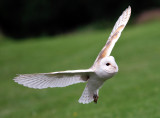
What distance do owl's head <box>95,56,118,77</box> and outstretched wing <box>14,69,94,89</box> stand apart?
0.13 m

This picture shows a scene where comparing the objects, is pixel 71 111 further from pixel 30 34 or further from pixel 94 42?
pixel 30 34

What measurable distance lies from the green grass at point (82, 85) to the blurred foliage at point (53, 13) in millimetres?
10120

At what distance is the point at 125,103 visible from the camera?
7.82 meters

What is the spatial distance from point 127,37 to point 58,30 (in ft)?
47.8

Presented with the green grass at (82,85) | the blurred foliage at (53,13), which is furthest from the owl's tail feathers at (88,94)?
the blurred foliage at (53,13)

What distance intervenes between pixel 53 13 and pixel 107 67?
2638cm

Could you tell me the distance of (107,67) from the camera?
4.10 m

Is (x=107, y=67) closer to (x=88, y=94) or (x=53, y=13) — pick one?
(x=88, y=94)

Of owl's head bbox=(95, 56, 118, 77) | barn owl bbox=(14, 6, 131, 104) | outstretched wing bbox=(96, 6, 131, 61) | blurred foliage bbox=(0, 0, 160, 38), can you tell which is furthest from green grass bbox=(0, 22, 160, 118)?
blurred foliage bbox=(0, 0, 160, 38)

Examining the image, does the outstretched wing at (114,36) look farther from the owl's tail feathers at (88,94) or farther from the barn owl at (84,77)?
the owl's tail feathers at (88,94)

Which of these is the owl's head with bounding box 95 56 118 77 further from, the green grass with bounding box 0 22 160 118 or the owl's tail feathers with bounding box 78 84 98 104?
the green grass with bounding box 0 22 160 118

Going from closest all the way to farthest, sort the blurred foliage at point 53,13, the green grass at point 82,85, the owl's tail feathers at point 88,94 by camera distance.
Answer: the owl's tail feathers at point 88,94, the green grass at point 82,85, the blurred foliage at point 53,13

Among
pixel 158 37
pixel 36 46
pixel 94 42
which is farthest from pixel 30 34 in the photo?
pixel 158 37

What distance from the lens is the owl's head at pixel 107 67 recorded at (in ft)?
13.4
